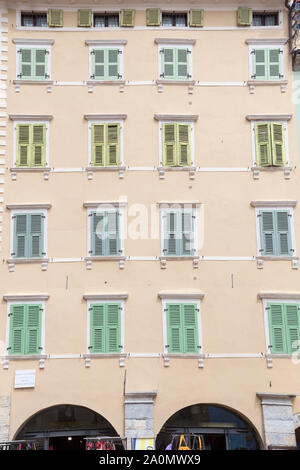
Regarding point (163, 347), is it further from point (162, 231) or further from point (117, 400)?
point (162, 231)

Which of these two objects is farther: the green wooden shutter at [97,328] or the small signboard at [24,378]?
the green wooden shutter at [97,328]

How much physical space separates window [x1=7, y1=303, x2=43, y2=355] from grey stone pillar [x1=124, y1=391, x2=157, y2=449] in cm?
319

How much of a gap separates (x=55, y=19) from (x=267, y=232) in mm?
10179

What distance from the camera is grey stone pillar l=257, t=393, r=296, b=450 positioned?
78.6ft

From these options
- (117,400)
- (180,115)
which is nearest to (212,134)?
(180,115)

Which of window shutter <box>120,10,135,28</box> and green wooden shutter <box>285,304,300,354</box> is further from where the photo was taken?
window shutter <box>120,10,135,28</box>

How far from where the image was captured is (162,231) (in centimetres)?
2586

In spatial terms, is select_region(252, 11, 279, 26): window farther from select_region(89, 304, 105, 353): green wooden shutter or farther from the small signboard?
the small signboard

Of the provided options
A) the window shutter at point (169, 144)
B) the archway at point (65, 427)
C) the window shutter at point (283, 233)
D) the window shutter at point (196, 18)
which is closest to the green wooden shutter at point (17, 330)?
the archway at point (65, 427)

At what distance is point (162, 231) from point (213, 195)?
206cm

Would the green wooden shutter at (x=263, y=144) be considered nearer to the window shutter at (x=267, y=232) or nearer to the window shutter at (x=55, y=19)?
the window shutter at (x=267, y=232)

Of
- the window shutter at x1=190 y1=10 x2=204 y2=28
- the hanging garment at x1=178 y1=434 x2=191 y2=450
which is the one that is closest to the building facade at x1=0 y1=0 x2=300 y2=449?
the window shutter at x1=190 y1=10 x2=204 y2=28

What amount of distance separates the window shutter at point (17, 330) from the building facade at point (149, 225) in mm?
34

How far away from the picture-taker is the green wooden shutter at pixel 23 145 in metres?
26.4
